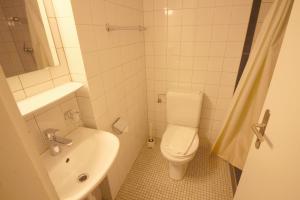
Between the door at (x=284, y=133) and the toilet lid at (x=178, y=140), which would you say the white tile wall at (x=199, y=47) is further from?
the door at (x=284, y=133)

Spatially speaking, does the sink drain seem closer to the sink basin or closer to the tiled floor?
the sink basin

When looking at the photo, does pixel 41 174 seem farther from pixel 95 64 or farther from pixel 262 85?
pixel 262 85

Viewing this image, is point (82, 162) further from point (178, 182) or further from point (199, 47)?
point (199, 47)

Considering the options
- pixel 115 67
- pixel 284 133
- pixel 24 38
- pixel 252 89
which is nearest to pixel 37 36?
pixel 24 38

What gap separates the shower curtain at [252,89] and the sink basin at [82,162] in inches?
47.0

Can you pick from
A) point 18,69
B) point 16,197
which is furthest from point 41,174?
point 18,69

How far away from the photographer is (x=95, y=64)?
1.09 m

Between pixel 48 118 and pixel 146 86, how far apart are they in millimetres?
1253

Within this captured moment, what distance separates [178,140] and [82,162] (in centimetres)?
96

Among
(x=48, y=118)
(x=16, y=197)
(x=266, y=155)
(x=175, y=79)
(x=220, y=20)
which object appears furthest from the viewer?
(x=175, y=79)

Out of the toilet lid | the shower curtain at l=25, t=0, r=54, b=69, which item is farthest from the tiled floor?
the shower curtain at l=25, t=0, r=54, b=69

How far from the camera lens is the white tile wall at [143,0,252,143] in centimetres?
151

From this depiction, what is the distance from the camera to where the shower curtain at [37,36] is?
0.84m

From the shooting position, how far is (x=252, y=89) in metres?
1.43
